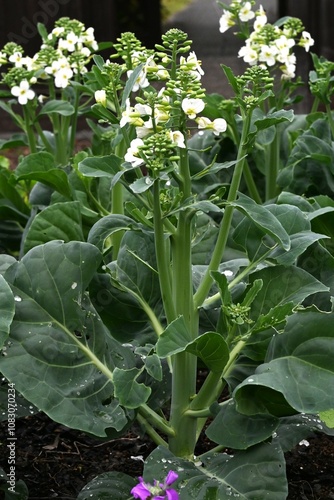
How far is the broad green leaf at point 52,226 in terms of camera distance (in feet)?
8.11

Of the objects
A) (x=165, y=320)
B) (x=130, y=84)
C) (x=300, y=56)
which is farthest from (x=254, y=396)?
(x=300, y=56)

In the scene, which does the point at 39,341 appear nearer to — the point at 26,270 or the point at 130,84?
the point at 26,270

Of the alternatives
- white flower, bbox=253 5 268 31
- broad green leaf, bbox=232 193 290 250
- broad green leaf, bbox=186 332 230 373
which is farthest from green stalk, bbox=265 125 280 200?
broad green leaf, bbox=186 332 230 373

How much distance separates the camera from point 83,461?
2.38 metres

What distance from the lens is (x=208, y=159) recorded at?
10.8 ft

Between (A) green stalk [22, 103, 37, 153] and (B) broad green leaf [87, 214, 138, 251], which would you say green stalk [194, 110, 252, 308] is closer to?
(B) broad green leaf [87, 214, 138, 251]

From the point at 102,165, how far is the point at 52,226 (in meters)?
0.58

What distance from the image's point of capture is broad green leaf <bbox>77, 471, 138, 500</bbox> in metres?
1.94

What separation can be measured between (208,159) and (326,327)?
5.09 feet

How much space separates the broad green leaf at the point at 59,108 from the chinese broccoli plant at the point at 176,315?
103 centimetres

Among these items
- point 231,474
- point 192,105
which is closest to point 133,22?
point 192,105

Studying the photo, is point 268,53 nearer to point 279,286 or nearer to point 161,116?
point 279,286

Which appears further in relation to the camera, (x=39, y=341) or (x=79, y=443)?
(x=79, y=443)

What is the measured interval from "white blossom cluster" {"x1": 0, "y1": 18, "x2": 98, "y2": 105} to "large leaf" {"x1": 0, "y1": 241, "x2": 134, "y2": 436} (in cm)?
125
